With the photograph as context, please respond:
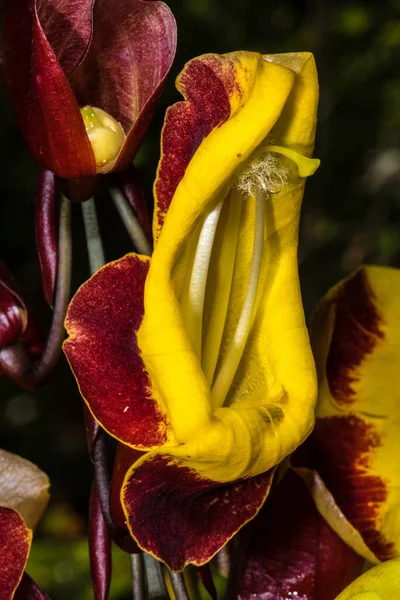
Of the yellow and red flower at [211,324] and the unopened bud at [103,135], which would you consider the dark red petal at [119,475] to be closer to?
the yellow and red flower at [211,324]

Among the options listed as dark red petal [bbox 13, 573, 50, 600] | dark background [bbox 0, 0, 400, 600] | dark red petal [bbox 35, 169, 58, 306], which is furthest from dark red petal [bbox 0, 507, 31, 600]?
dark background [bbox 0, 0, 400, 600]

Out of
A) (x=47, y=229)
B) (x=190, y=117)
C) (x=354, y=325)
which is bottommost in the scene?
(x=354, y=325)

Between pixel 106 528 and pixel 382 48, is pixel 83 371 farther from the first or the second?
pixel 382 48

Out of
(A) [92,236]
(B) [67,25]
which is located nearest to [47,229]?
(A) [92,236]

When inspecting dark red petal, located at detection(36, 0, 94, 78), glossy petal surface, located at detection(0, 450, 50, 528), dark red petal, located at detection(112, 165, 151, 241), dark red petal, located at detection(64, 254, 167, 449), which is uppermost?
dark red petal, located at detection(36, 0, 94, 78)

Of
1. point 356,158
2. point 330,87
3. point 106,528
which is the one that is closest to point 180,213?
point 106,528

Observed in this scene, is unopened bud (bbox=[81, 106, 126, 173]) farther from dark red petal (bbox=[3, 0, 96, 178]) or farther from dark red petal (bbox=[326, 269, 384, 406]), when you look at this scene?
dark red petal (bbox=[326, 269, 384, 406])

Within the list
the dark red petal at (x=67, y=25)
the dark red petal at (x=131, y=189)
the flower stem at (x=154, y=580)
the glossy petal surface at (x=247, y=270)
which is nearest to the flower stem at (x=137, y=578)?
the flower stem at (x=154, y=580)

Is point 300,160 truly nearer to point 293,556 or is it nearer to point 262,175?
point 262,175
